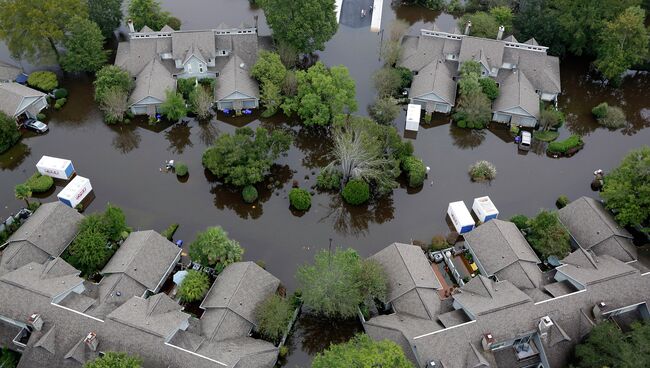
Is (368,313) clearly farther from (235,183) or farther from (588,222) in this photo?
(588,222)

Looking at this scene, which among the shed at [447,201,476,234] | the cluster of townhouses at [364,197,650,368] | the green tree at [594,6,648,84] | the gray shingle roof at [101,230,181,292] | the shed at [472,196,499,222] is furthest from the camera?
the green tree at [594,6,648,84]

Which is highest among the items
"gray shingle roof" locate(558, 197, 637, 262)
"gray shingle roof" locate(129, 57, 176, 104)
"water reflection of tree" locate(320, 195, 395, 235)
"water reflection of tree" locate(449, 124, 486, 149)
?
"gray shingle roof" locate(129, 57, 176, 104)

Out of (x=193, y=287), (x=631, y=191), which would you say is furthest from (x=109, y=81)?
(x=631, y=191)

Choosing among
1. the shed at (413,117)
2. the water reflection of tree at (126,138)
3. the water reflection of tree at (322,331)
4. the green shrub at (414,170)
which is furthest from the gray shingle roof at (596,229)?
the water reflection of tree at (126,138)

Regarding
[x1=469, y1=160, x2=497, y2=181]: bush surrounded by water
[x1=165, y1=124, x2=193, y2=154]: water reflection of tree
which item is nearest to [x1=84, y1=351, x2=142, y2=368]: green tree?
[x1=165, y1=124, x2=193, y2=154]: water reflection of tree

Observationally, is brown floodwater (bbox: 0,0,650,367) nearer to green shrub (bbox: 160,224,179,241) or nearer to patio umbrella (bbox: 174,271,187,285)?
green shrub (bbox: 160,224,179,241)

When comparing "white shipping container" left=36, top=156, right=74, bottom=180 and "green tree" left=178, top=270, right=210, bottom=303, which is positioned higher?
"white shipping container" left=36, top=156, right=74, bottom=180

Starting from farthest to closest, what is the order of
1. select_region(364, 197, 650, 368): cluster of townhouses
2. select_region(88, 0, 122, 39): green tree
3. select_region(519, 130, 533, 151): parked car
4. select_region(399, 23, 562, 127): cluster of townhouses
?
select_region(88, 0, 122, 39): green tree → select_region(399, 23, 562, 127): cluster of townhouses → select_region(519, 130, 533, 151): parked car → select_region(364, 197, 650, 368): cluster of townhouses
